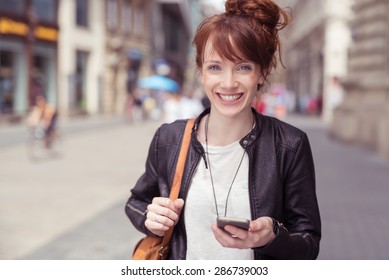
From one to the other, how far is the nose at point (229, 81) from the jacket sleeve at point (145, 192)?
278mm

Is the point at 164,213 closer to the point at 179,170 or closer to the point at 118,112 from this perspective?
the point at 179,170

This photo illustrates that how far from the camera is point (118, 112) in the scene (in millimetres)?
35469

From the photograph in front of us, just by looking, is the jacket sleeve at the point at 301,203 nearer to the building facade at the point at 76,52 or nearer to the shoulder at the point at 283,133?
the shoulder at the point at 283,133

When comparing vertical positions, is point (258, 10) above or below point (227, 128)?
above

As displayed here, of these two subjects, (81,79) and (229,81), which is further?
→ (81,79)

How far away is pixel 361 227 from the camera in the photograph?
626cm

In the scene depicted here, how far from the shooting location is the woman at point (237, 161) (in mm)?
1749

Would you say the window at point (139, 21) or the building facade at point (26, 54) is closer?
the building facade at point (26, 54)

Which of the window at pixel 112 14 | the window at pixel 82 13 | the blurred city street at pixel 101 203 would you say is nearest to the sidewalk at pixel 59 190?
the blurred city street at pixel 101 203

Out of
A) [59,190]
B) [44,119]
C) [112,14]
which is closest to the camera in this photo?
[59,190]

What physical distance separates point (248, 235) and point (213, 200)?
11.1 inches

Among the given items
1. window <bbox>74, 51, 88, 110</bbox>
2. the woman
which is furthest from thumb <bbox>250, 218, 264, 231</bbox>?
window <bbox>74, 51, 88, 110</bbox>

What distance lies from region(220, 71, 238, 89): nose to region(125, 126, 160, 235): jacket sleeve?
0.91ft

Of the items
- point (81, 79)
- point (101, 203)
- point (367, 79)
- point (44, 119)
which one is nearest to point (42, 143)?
point (44, 119)
